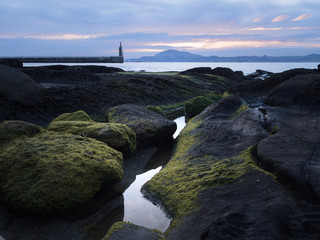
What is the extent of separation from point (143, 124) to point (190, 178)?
14.9ft

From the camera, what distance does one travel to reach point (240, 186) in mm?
4859

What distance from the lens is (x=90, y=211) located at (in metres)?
5.55

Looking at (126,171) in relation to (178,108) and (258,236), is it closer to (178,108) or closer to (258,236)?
(258,236)

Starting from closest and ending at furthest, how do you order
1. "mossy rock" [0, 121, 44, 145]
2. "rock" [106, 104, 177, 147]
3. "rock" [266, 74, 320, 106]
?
"mossy rock" [0, 121, 44, 145] → "rock" [266, 74, 320, 106] → "rock" [106, 104, 177, 147]

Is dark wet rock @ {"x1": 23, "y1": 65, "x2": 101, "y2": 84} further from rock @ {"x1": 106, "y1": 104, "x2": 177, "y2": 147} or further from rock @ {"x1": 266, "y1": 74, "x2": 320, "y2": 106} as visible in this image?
rock @ {"x1": 266, "y1": 74, "x2": 320, "y2": 106}

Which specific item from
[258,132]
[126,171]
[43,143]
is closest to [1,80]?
[43,143]

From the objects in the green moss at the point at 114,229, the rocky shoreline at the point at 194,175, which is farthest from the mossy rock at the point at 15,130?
the green moss at the point at 114,229

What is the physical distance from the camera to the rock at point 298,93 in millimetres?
8172

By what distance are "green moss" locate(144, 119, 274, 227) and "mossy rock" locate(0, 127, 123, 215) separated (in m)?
1.15

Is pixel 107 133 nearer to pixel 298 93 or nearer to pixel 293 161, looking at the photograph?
pixel 293 161

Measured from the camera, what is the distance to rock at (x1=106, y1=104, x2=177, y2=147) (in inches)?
392

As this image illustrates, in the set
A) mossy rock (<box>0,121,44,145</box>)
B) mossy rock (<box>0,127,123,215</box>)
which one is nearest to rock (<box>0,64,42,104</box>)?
mossy rock (<box>0,121,44,145</box>)

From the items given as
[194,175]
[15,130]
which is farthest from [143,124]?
[194,175]

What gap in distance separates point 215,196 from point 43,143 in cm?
436
